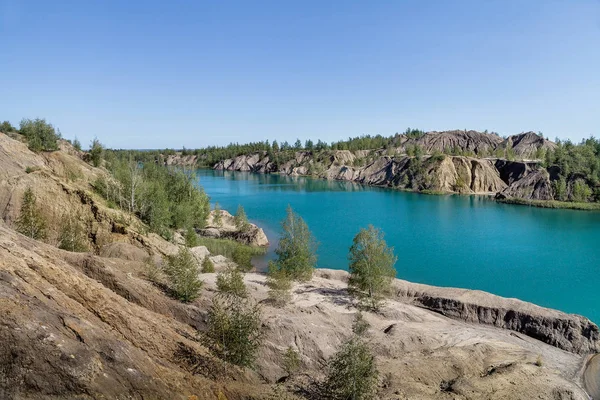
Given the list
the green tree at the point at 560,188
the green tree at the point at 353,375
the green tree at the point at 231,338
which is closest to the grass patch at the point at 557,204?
the green tree at the point at 560,188

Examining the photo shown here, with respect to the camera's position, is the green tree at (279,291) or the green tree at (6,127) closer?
the green tree at (279,291)

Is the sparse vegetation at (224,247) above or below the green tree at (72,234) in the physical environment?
below

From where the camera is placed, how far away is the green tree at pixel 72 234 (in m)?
27.9

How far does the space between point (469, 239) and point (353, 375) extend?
50854 millimetres

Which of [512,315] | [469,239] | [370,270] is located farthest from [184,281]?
[469,239]

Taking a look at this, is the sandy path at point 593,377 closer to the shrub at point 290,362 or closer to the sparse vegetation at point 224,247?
the shrub at point 290,362

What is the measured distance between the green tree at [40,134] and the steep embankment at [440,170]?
108 meters

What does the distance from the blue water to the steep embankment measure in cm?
1471

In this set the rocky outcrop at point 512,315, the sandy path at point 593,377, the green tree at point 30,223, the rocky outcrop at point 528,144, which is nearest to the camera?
the sandy path at point 593,377

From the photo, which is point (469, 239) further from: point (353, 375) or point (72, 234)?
point (72, 234)

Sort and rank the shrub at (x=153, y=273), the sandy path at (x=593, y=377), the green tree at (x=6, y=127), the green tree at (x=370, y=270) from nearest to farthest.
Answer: the sandy path at (x=593, y=377), the shrub at (x=153, y=273), the green tree at (x=370, y=270), the green tree at (x=6, y=127)

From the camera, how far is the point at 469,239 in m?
60.5

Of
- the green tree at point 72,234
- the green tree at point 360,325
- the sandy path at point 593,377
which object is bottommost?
the sandy path at point 593,377

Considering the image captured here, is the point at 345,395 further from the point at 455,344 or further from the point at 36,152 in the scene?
the point at 36,152
